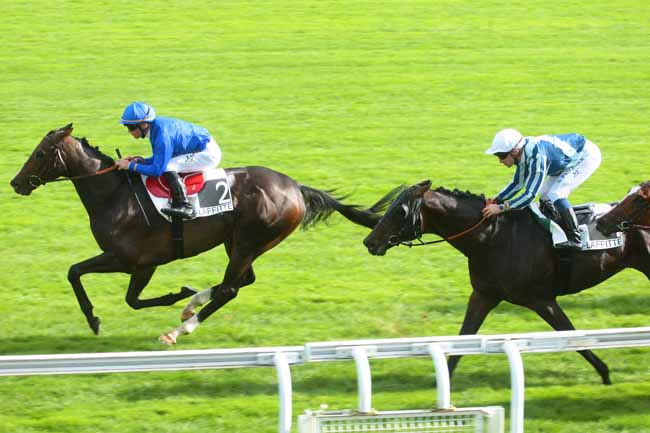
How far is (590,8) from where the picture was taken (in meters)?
21.5

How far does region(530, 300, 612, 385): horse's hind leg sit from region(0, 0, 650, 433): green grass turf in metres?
0.11

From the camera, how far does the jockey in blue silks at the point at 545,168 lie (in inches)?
280

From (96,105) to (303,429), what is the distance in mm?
11313

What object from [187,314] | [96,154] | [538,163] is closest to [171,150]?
[96,154]

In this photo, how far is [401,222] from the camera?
711cm

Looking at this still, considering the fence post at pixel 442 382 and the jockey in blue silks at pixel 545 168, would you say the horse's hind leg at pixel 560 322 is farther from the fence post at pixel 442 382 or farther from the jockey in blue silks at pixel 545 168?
the fence post at pixel 442 382

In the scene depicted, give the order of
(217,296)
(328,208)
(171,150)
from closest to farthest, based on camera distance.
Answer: (171,150), (217,296), (328,208)

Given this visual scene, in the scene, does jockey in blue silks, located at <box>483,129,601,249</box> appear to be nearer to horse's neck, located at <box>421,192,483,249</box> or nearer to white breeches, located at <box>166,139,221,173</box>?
horse's neck, located at <box>421,192,483,249</box>

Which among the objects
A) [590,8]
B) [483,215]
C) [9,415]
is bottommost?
[9,415]

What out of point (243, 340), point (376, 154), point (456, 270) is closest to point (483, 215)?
point (243, 340)

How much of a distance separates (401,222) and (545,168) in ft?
3.24

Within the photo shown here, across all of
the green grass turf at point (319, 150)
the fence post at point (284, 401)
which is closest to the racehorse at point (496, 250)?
the green grass turf at point (319, 150)

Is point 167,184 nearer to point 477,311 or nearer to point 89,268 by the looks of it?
point 89,268

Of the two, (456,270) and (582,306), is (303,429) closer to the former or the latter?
(582,306)
